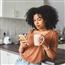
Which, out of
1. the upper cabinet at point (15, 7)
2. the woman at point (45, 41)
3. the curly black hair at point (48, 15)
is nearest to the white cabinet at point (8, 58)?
the upper cabinet at point (15, 7)

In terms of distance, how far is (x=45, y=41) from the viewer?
60.4 inches

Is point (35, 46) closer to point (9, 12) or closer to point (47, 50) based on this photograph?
point (47, 50)

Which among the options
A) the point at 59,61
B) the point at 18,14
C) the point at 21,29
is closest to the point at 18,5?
the point at 18,14

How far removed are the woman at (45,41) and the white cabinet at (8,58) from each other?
866 millimetres

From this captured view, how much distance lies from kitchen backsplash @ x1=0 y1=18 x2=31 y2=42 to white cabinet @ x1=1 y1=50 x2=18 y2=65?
56 centimetres

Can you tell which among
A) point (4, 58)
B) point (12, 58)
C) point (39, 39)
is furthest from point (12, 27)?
point (39, 39)

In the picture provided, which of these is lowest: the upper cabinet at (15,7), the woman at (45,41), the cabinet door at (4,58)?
the cabinet door at (4,58)

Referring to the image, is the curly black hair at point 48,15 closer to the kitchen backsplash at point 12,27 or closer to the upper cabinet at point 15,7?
the upper cabinet at point 15,7

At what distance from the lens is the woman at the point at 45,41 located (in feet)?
5.10

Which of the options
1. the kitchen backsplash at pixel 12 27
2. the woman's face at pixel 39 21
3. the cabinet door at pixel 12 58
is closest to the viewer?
the woman's face at pixel 39 21

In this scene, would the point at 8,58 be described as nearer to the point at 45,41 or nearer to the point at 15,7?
the point at 15,7

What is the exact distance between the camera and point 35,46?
158cm

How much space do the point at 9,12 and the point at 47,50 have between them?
4.94 feet

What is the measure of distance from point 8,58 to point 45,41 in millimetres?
1175
